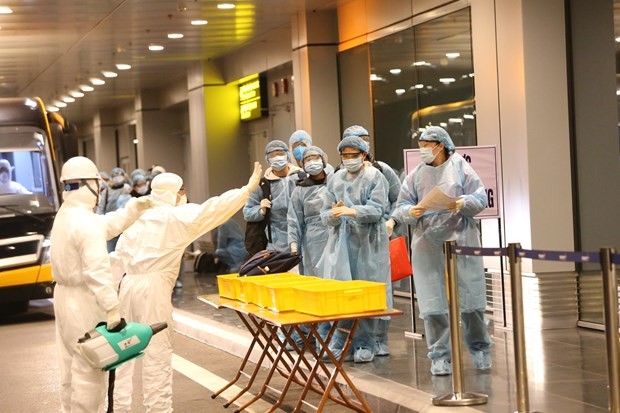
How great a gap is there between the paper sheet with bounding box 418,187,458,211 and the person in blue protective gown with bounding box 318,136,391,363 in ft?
3.38

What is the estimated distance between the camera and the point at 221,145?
82.6ft

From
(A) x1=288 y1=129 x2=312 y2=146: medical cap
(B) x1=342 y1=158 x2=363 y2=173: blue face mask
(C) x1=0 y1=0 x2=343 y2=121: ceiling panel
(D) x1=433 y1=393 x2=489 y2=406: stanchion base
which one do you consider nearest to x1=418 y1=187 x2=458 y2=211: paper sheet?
(B) x1=342 y1=158 x2=363 y2=173: blue face mask

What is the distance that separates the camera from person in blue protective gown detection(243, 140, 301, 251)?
11.5m

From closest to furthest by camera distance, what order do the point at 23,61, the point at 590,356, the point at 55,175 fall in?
the point at 590,356 < the point at 55,175 < the point at 23,61

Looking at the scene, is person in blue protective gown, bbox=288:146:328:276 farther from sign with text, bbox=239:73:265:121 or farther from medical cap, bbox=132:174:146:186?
sign with text, bbox=239:73:265:121

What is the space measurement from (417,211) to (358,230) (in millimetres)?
1286

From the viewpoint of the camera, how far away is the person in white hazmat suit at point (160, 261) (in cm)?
777

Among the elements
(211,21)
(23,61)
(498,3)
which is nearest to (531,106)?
(498,3)

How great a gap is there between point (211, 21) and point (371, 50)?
3.22 m

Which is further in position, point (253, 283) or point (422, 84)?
point (422, 84)

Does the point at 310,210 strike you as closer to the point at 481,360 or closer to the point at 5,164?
the point at 481,360

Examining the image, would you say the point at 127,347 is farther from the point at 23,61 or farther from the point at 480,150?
the point at 23,61

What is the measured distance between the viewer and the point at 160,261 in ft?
26.0

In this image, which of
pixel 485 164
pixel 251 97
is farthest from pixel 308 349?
pixel 251 97
